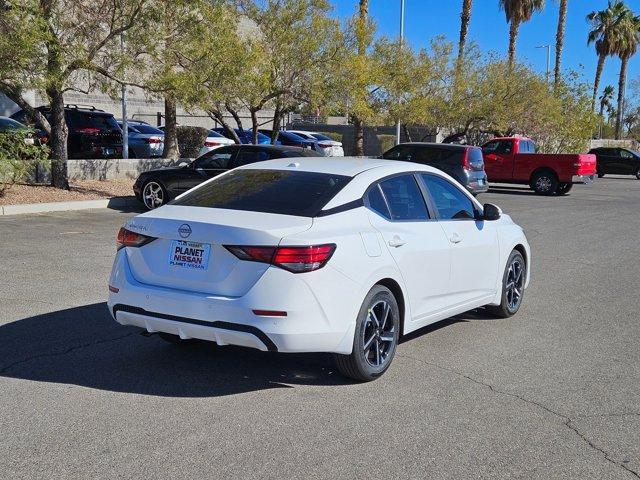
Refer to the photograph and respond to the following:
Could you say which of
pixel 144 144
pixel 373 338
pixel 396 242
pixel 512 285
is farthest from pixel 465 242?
pixel 144 144

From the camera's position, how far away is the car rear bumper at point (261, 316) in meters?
4.85

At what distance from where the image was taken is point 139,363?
5781mm

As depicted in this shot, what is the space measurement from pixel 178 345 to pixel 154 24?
11682 mm

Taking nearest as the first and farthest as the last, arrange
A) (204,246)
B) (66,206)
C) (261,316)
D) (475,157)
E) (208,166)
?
(261,316)
(204,246)
(66,206)
(208,166)
(475,157)

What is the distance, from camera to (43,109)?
20.6 m

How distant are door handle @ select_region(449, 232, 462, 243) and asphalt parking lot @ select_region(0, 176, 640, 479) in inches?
36.6

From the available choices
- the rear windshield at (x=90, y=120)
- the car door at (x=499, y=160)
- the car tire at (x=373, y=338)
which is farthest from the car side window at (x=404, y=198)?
the car door at (x=499, y=160)

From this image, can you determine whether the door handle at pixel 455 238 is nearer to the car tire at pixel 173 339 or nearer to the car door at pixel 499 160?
the car tire at pixel 173 339

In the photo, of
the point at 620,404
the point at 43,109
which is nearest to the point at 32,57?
the point at 43,109

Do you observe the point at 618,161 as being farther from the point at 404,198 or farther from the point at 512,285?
the point at 404,198

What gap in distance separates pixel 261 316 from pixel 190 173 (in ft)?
38.0

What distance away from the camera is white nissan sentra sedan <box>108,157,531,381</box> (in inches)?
192

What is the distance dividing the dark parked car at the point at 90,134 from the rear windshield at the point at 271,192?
15.9 m

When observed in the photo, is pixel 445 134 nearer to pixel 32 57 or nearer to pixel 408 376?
pixel 32 57
